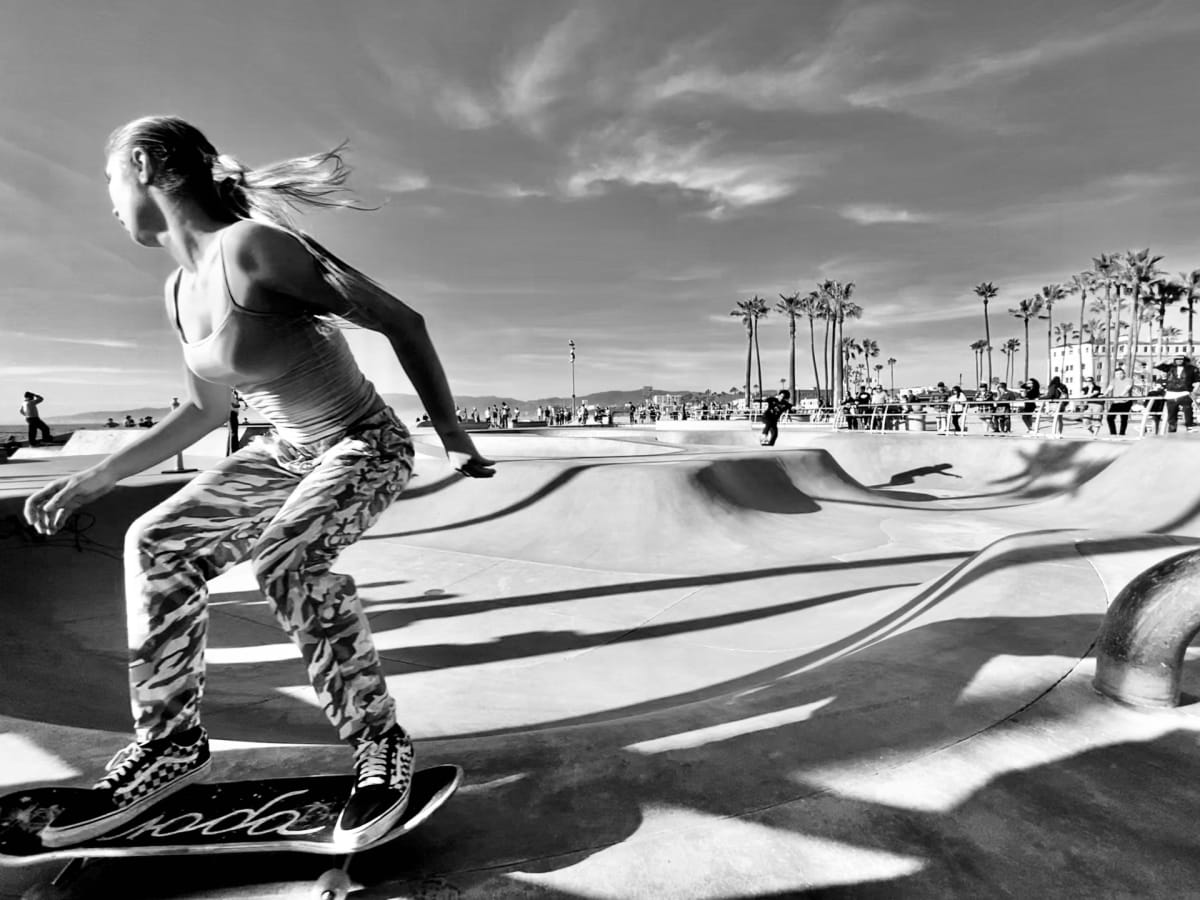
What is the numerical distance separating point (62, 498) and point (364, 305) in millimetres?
990

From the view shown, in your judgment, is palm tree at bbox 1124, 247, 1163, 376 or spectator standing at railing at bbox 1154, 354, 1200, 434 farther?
palm tree at bbox 1124, 247, 1163, 376

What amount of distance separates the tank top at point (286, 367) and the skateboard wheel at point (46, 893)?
1.11 meters

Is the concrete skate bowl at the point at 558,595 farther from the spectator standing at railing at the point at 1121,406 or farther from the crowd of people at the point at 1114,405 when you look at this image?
the spectator standing at railing at the point at 1121,406

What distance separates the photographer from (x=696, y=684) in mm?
4117

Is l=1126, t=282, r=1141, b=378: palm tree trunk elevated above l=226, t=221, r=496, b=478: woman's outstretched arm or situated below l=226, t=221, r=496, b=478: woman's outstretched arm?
above

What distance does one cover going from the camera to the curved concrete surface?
141cm

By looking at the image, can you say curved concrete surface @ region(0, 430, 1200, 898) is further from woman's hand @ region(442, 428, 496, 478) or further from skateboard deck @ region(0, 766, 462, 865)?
woman's hand @ region(442, 428, 496, 478)

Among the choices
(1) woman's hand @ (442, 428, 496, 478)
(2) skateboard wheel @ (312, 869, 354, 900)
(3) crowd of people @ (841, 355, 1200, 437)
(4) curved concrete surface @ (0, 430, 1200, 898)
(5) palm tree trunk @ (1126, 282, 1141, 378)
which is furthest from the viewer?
(5) palm tree trunk @ (1126, 282, 1141, 378)

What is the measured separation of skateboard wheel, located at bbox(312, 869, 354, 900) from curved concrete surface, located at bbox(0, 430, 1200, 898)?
7cm

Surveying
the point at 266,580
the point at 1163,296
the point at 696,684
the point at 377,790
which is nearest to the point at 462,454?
the point at 266,580

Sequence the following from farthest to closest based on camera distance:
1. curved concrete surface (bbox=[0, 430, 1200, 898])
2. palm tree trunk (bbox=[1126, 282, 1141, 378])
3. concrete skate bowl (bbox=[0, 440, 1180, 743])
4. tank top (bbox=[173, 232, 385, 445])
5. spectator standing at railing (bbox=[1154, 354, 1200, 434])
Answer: palm tree trunk (bbox=[1126, 282, 1141, 378])
spectator standing at railing (bbox=[1154, 354, 1200, 434])
concrete skate bowl (bbox=[0, 440, 1180, 743])
tank top (bbox=[173, 232, 385, 445])
curved concrete surface (bbox=[0, 430, 1200, 898])

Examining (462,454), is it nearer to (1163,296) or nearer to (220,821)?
(220,821)

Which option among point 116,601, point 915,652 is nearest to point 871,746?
point 915,652

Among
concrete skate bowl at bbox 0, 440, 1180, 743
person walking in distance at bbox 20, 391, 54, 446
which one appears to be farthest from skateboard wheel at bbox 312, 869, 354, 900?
person walking in distance at bbox 20, 391, 54, 446
